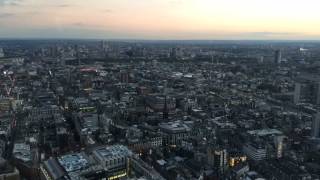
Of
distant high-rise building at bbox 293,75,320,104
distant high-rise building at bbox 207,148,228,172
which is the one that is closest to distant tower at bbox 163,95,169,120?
distant high-rise building at bbox 207,148,228,172

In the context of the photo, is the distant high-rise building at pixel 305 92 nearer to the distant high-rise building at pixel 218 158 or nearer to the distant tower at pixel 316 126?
the distant tower at pixel 316 126

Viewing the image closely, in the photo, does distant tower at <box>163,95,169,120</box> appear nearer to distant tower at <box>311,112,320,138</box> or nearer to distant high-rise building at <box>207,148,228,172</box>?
distant high-rise building at <box>207,148,228,172</box>

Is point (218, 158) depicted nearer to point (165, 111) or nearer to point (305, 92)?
point (165, 111)

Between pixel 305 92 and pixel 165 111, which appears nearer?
pixel 165 111

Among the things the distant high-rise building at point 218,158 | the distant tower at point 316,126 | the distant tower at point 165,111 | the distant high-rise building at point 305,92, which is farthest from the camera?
the distant high-rise building at point 305,92

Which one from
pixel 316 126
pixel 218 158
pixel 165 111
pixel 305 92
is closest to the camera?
pixel 218 158

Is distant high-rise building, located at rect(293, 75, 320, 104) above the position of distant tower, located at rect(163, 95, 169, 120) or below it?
above

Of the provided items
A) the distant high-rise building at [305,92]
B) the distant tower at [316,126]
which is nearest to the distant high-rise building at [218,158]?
the distant tower at [316,126]

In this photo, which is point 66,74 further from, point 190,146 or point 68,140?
point 190,146

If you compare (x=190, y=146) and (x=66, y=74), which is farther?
(x=66, y=74)

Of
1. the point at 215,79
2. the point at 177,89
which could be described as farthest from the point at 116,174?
the point at 215,79

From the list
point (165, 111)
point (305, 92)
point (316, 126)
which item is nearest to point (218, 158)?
point (316, 126)
